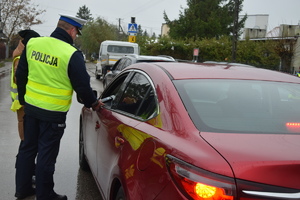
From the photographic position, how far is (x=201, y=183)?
5.35 ft

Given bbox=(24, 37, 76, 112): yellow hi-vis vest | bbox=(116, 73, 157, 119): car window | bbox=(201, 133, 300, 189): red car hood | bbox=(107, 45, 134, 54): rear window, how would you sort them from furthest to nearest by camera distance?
1. bbox=(107, 45, 134, 54): rear window
2. bbox=(24, 37, 76, 112): yellow hi-vis vest
3. bbox=(116, 73, 157, 119): car window
4. bbox=(201, 133, 300, 189): red car hood

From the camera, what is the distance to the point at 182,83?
249 centimetres

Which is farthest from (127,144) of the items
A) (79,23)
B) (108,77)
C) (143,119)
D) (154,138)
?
(108,77)

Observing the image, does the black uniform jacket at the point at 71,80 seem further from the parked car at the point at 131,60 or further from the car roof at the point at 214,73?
the parked car at the point at 131,60

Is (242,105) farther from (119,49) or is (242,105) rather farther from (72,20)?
(119,49)

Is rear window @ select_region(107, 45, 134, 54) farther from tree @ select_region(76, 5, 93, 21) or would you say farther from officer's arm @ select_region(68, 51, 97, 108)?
tree @ select_region(76, 5, 93, 21)

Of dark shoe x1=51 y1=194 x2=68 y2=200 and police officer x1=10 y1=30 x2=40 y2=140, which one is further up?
police officer x1=10 y1=30 x2=40 y2=140

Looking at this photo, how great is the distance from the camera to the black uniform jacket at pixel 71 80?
3.16 metres

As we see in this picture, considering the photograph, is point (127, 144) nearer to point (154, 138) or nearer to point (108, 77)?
point (154, 138)

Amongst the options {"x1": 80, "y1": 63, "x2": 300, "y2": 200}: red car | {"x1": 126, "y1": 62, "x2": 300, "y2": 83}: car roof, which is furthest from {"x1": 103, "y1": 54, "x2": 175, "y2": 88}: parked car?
{"x1": 80, "y1": 63, "x2": 300, "y2": 200}: red car

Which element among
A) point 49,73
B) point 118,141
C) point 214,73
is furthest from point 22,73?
point 214,73

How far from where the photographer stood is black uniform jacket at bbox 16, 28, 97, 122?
3162mm

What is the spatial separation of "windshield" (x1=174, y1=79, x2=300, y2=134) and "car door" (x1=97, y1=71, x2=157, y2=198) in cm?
33

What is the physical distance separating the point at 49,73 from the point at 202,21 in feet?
133
